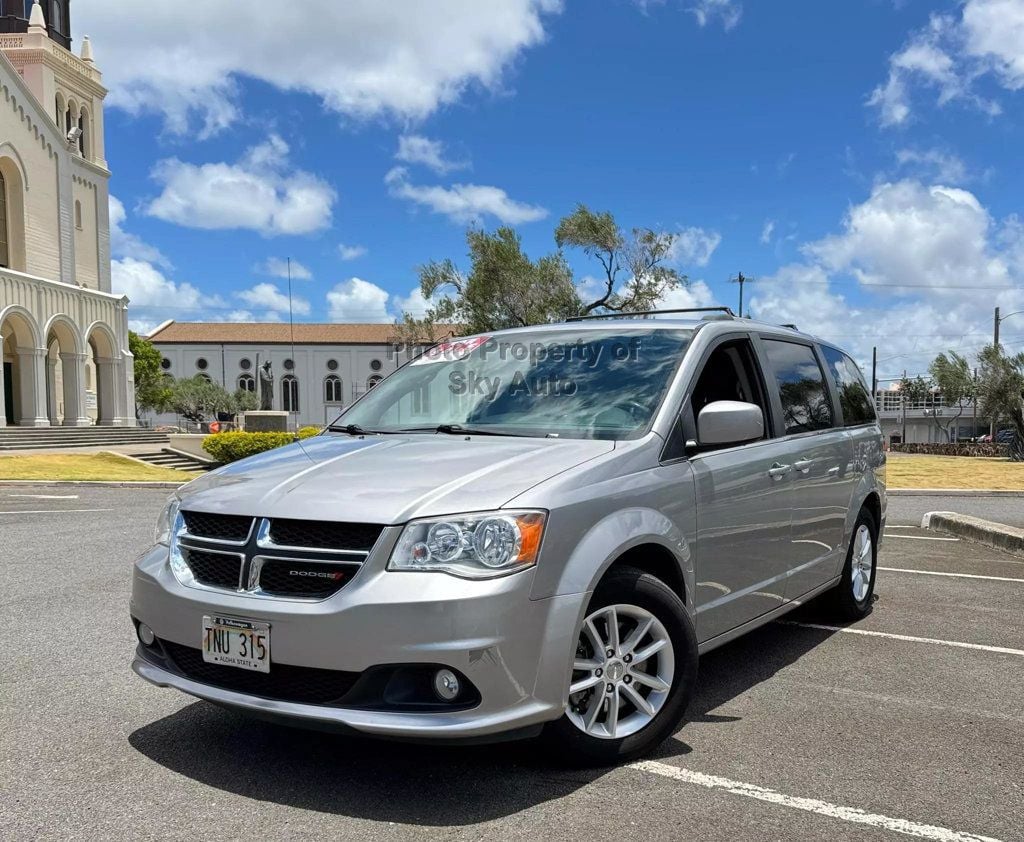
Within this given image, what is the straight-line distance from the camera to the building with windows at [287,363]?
369 feet

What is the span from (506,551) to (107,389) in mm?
44129

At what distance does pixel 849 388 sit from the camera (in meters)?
6.06

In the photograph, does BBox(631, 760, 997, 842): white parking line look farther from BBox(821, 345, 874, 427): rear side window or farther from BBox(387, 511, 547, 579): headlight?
BBox(821, 345, 874, 427): rear side window

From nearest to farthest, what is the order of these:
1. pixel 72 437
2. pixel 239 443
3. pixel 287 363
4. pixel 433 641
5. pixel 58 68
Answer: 1. pixel 433 641
2. pixel 239 443
3. pixel 72 437
4. pixel 58 68
5. pixel 287 363

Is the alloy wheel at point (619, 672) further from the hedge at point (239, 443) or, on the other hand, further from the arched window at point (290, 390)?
the arched window at point (290, 390)

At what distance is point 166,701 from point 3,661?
1.36 metres

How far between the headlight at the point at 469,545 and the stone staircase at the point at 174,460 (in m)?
26.2

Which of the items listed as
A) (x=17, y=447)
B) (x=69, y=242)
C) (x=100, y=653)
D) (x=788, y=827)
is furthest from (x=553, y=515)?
(x=69, y=242)

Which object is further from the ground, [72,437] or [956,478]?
[72,437]

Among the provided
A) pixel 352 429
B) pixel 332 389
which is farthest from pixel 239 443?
pixel 332 389

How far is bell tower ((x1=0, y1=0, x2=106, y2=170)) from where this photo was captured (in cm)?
4206

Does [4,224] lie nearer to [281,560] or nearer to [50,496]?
[50,496]

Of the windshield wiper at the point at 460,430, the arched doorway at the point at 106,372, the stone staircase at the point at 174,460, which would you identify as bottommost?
the stone staircase at the point at 174,460

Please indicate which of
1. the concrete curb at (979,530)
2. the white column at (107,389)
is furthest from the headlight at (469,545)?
the white column at (107,389)
